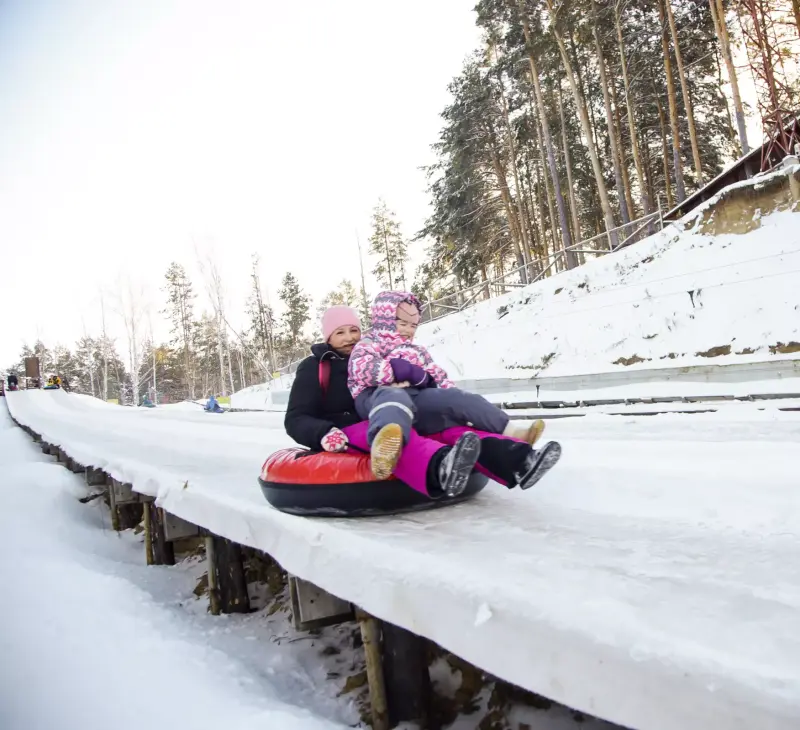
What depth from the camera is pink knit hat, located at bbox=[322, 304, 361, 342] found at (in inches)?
111

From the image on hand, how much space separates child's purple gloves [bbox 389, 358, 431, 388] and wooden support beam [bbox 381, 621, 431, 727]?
39.8 inches

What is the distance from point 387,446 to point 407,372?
48cm

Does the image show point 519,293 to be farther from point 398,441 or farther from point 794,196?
point 398,441

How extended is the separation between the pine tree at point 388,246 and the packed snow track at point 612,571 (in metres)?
33.9

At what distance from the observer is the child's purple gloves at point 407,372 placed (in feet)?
8.30

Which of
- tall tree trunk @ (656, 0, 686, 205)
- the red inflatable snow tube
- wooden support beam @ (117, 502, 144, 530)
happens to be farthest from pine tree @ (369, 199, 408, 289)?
the red inflatable snow tube

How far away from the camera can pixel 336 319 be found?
2818 millimetres

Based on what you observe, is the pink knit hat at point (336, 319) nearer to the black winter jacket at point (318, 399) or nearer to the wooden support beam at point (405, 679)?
the black winter jacket at point (318, 399)

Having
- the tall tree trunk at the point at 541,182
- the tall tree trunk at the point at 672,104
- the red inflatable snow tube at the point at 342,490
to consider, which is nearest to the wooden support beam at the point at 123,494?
the red inflatable snow tube at the point at 342,490

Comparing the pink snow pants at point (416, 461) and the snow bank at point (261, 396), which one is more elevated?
the snow bank at point (261, 396)

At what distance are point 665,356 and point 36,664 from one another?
885 cm

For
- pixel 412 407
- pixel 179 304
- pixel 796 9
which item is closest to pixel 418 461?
pixel 412 407

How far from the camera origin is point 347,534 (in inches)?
82.8

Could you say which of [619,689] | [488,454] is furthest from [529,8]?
[619,689]
